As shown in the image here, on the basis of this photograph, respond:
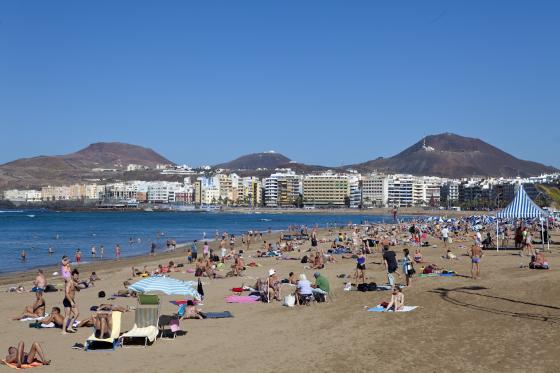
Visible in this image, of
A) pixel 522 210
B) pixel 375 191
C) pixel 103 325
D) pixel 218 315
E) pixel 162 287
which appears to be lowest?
pixel 218 315

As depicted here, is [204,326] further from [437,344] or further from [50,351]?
[437,344]

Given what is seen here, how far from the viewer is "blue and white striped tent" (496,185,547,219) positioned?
21.1 m

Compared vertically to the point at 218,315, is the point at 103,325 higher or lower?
higher

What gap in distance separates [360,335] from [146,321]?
11.3 feet

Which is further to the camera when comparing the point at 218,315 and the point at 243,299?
the point at 243,299

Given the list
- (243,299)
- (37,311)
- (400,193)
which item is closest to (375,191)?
(400,193)

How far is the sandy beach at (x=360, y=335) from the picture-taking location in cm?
807

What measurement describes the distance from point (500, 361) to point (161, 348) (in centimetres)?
483

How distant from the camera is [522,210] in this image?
2131cm

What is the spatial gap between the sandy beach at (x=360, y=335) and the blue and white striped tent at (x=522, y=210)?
632cm

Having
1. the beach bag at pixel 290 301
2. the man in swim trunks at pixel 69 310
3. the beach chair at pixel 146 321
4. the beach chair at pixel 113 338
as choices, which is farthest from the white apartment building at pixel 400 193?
the beach chair at pixel 113 338

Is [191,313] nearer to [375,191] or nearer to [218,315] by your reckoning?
[218,315]

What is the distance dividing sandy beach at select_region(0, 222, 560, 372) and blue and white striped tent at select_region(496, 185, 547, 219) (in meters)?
6.32

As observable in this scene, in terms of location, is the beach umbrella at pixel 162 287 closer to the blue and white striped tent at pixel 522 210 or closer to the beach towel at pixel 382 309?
the beach towel at pixel 382 309
